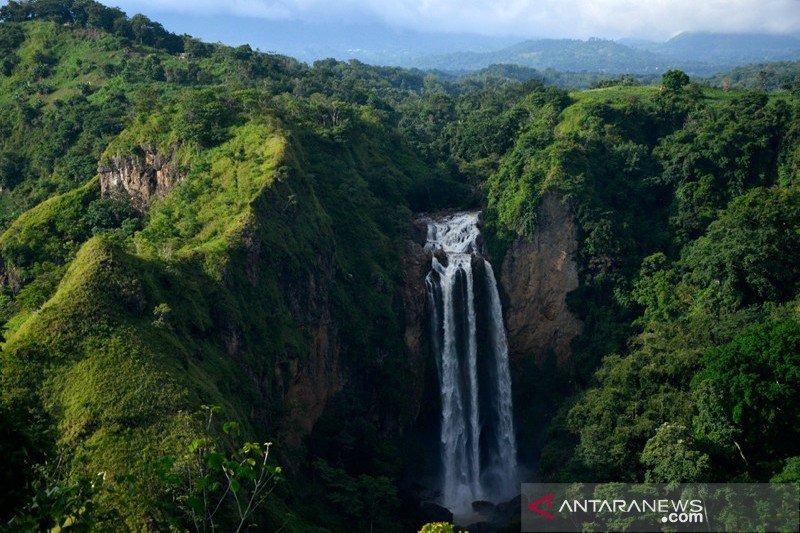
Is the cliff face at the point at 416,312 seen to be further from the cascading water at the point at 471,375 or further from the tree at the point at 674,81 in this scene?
the tree at the point at 674,81

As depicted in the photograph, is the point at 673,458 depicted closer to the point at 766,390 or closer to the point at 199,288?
the point at 766,390

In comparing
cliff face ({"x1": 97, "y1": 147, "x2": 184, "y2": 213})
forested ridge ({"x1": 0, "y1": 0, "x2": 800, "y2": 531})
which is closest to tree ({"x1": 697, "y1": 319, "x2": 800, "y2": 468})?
forested ridge ({"x1": 0, "y1": 0, "x2": 800, "y2": 531})

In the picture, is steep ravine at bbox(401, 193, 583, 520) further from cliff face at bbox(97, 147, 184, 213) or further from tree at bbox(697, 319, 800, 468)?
cliff face at bbox(97, 147, 184, 213)

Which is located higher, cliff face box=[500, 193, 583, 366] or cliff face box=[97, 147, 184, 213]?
cliff face box=[97, 147, 184, 213]

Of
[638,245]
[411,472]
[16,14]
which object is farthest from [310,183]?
[16,14]

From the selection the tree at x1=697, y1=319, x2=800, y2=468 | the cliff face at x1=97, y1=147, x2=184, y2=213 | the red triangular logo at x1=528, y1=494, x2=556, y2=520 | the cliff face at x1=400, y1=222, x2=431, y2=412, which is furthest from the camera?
the cliff face at x1=97, y1=147, x2=184, y2=213

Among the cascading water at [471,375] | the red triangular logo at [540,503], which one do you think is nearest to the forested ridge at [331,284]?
the red triangular logo at [540,503]
